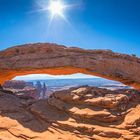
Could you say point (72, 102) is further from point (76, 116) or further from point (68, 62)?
point (68, 62)

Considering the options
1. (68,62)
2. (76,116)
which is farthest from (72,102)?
(68,62)

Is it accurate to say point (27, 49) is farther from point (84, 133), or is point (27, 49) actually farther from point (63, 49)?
point (84, 133)

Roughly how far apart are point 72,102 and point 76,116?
28.8 inches

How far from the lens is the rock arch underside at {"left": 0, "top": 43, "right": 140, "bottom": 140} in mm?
6336

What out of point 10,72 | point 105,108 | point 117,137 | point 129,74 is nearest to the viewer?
point 117,137

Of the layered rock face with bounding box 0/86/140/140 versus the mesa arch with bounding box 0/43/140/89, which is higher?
the mesa arch with bounding box 0/43/140/89

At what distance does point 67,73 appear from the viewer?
9508mm

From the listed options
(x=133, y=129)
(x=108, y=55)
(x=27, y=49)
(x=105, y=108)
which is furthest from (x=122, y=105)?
(x=27, y=49)

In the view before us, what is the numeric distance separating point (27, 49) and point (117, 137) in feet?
16.2

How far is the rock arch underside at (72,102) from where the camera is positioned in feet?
20.8

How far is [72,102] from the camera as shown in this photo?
7539 mm

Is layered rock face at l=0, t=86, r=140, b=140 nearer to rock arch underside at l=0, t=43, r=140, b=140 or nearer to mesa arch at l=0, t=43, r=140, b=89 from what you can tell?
rock arch underside at l=0, t=43, r=140, b=140

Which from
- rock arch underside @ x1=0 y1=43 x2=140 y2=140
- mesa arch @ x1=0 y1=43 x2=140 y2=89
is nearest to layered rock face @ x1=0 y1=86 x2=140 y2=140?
rock arch underside @ x1=0 y1=43 x2=140 y2=140

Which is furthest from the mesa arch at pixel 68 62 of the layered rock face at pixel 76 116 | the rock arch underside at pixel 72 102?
the layered rock face at pixel 76 116
